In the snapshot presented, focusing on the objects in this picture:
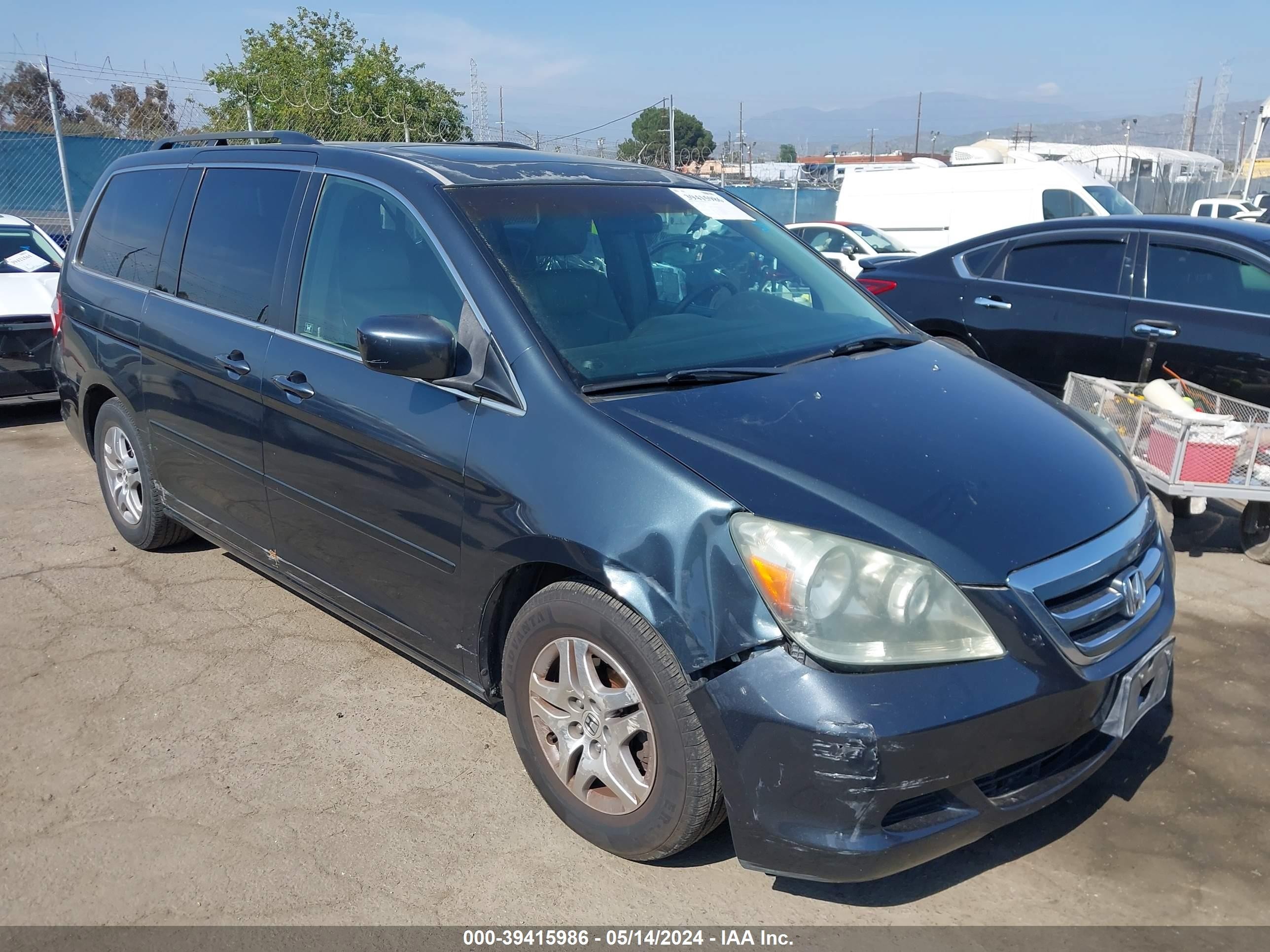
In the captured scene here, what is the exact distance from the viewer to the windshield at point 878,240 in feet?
50.4

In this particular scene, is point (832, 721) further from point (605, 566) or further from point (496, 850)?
point (496, 850)

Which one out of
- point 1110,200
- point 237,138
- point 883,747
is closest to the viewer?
point 883,747

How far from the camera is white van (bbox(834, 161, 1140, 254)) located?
48.8 ft

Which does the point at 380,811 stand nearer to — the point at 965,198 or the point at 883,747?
the point at 883,747

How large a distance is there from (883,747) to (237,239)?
313 cm

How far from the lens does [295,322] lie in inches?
142

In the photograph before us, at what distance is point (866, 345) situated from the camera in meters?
3.51

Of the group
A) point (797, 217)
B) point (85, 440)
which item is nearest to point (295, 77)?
point (797, 217)

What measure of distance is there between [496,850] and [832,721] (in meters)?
1.16

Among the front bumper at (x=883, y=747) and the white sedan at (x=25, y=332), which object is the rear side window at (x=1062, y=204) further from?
the front bumper at (x=883, y=747)

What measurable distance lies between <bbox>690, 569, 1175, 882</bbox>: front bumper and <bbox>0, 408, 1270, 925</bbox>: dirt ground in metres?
0.38

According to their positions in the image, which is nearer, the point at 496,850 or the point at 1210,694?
the point at 496,850

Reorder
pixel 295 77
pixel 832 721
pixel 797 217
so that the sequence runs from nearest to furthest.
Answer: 1. pixel 832 721
2. pixel 295 77
3. pixel 797 217

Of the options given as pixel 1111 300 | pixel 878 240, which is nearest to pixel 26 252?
pixel 1111 300
